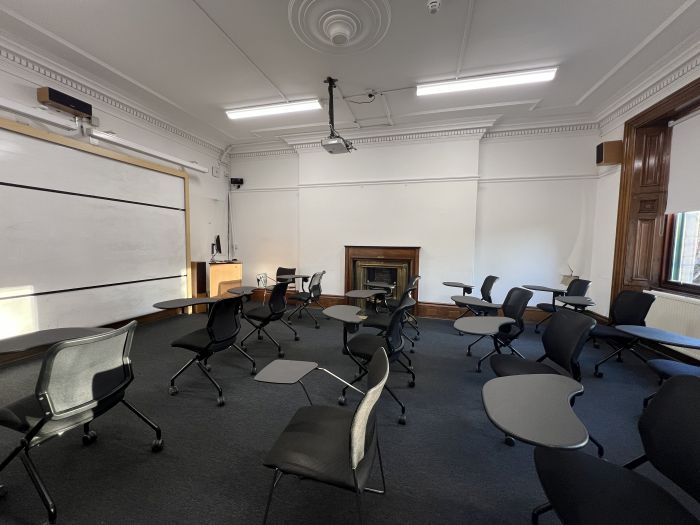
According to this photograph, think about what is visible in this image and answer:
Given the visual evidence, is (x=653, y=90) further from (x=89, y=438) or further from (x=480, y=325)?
(x=89, y=438)

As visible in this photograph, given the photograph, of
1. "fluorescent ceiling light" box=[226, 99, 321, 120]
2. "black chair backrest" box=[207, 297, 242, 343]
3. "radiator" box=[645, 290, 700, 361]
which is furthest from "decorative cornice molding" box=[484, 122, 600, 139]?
"black chair backrest" box=[207, 297, 242, 343]

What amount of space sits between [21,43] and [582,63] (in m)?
6.46

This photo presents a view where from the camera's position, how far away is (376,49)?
3152 millimetres

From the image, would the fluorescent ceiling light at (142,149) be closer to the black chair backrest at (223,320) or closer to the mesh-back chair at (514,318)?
the black chair backrest at (223,320)

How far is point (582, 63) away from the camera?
338 centimetres

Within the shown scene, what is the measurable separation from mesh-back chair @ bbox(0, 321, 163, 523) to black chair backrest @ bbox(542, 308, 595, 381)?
3.02 m

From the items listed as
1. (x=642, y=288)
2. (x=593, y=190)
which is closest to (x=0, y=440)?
(x=642, y=288)

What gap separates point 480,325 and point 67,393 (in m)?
2.88

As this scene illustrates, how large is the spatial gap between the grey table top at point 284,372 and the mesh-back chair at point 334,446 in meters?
0.25

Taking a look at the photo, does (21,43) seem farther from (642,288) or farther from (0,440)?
(642,288)

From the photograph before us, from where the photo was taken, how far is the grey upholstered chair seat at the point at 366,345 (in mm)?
2488

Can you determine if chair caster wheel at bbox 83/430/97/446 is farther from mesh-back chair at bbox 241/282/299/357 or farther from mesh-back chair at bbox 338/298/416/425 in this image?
mesh-back chair at bbox 338/298/416/425

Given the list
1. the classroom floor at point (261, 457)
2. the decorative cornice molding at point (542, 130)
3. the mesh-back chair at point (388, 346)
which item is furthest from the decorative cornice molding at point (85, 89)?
the decorative cornice molding at point (542, 130)

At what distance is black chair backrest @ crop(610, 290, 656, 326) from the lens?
3.11 m
